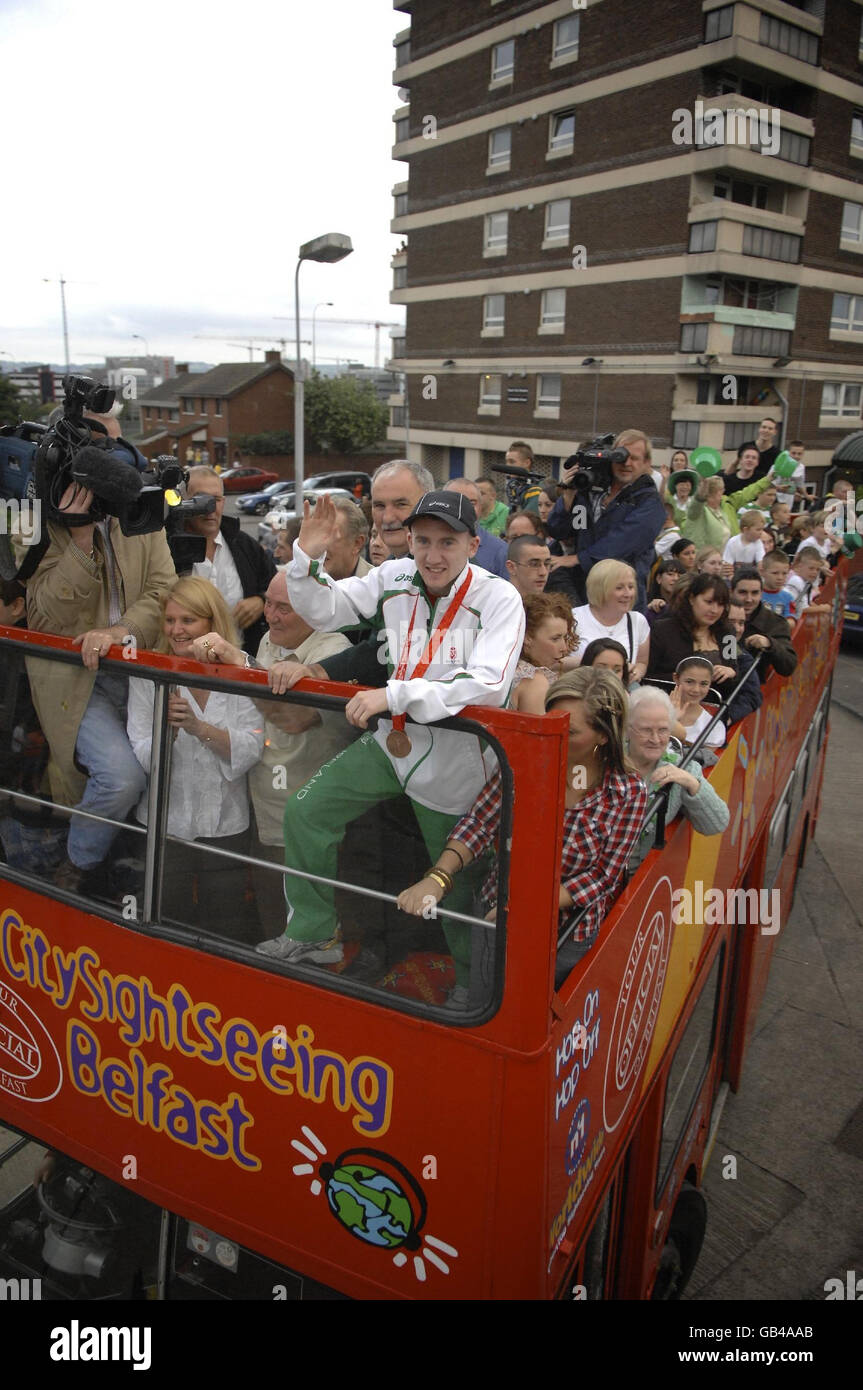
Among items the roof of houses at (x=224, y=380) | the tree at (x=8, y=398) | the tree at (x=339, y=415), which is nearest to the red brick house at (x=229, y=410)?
the roof of houses at (x=224, y=380)

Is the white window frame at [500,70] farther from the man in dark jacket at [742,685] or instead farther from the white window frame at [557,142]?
the man in dark jacket at [742,685]

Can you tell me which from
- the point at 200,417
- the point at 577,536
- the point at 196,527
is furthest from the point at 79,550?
the point at 200,417

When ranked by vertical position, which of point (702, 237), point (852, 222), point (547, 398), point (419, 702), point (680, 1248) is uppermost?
point (852, 222)

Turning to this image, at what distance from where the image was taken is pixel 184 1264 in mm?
3084

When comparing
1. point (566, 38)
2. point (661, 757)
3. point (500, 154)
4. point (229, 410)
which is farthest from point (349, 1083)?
point (229, 410)

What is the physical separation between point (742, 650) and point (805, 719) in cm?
320

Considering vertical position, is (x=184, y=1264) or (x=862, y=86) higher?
(x=862, y=86)

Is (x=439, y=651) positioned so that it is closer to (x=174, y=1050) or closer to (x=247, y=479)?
(x=174, y=1050)

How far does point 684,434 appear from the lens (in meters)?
25.0

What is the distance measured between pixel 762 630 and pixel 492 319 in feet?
88.4

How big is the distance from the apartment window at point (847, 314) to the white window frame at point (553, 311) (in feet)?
26.4

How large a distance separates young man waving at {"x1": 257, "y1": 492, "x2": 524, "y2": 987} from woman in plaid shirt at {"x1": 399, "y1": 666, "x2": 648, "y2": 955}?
0.42 m

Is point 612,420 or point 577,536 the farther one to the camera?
point 612,420
